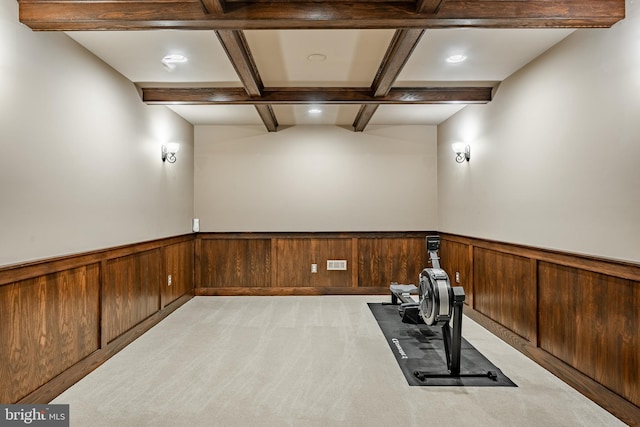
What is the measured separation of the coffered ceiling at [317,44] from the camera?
253cm

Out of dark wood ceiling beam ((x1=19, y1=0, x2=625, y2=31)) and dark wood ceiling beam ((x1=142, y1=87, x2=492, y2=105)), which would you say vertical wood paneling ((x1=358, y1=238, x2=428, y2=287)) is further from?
dark wood ceiling beam ((x1=19, y1=0, x2=625, y2=31))

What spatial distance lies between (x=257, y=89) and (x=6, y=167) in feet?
7.52

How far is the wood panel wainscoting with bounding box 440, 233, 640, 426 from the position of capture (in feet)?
8.21

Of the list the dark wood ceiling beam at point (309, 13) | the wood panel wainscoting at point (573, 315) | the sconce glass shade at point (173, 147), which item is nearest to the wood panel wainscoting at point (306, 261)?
the sconce glass shade at point (173, 147)

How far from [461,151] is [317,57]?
8.42 feet

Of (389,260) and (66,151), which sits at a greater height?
(66,151)

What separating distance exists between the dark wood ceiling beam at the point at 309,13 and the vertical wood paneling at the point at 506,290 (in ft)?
6.75

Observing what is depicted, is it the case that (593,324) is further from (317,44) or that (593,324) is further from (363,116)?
(363,116)

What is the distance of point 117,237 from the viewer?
12.5 ft

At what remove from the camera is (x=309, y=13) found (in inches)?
100

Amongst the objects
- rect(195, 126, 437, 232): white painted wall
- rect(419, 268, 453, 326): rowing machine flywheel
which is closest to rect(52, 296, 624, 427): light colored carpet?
rect(419, 268, 453, 326): rowing machine flywheel

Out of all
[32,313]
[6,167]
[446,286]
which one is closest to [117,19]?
[6,167]

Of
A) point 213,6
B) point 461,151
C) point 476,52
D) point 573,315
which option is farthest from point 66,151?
point 461,151

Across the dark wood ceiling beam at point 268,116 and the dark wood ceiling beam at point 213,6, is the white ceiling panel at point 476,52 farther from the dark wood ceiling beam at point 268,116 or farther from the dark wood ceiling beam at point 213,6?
the dark wood ceiling beam at point 268,116
